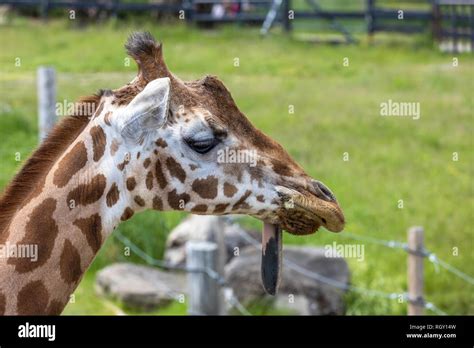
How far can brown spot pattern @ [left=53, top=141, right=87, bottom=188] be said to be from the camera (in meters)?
4.10

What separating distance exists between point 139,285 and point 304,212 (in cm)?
515

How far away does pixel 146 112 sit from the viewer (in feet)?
13.2

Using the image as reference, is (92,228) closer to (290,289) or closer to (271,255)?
(271,255)

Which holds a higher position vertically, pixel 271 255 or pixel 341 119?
pixel 341 119

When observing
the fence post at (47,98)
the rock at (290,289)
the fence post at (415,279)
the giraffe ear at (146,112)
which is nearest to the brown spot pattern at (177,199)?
the giraffe ear at (146,112)

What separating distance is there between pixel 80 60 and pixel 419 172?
26.3 ft

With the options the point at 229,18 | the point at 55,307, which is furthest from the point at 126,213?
the point at 229,18

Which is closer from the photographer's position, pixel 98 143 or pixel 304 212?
pixel 98 143

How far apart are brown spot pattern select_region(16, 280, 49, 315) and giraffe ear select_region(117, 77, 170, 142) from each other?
60 centimetres

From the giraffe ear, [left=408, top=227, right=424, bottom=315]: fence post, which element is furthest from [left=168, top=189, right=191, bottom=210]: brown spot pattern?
[left=408, top=227, right=424, bottom=315]: fence post

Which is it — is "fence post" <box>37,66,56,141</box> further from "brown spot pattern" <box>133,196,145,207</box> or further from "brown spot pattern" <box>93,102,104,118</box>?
"brown spot pattern" <box>133,196,145,207</box>

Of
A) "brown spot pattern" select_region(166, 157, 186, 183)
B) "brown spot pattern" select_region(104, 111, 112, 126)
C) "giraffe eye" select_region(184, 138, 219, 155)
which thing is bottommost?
"brown spot pattern" select_region(166, 157, 186, 183)

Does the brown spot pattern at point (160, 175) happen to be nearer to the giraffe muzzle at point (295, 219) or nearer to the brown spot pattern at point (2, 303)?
the giraffe muzzle at point (295, 219)
